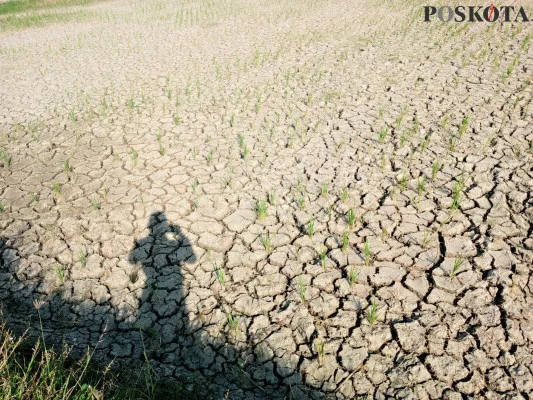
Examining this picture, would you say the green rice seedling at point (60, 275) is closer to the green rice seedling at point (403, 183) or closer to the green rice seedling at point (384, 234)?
the green rice seedling at point (384, 234)

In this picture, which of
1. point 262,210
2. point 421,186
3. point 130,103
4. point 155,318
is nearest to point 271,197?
point 262,210

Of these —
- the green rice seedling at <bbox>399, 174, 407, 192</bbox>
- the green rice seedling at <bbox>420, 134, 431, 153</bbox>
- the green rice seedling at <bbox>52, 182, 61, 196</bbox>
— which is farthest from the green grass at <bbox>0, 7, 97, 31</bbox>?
the green rice seedling at <bbox>399, 174, 407, 192</bbox>

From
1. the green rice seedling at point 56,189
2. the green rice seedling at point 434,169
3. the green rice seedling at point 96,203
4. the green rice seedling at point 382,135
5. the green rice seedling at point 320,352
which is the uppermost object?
the green rice seedling at point 56,189

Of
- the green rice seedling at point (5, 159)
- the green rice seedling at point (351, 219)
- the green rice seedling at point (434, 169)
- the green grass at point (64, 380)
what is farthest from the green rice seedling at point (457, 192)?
the green rice seedling at point (5, 159)

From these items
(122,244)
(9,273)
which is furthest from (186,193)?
(9,273)

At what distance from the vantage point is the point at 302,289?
2525 mm

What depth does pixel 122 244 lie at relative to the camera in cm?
305

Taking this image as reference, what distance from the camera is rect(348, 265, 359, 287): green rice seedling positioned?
8.40ft

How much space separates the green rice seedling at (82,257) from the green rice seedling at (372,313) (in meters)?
2.15

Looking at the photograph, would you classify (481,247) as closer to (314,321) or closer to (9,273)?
(314,321)

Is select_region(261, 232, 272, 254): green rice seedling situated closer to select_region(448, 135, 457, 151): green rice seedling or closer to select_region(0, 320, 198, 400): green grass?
select_region(0, 320, 198, 400): green grass

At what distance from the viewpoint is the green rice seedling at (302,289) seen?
8.09 feet

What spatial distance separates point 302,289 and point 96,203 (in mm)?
2192

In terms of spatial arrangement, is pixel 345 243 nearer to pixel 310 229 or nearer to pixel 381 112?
pixel 310 229
